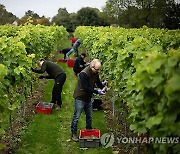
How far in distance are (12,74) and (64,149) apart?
204 cm

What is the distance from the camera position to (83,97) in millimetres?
7730

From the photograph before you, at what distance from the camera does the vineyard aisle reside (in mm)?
7566

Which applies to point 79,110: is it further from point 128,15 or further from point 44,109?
point 128,15

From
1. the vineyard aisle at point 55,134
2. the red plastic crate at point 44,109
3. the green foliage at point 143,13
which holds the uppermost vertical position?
the green foliage at point 143,13

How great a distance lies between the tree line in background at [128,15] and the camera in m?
55.1

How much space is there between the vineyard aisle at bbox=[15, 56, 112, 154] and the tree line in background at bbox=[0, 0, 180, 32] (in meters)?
41.7

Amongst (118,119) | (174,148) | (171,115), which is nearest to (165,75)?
(171,115)

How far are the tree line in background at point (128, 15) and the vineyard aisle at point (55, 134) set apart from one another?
41.7 metres

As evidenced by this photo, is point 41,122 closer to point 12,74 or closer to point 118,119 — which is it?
point 118,119

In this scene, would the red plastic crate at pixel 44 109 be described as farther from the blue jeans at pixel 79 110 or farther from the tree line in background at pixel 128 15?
the tree line in background at pixel 128 15

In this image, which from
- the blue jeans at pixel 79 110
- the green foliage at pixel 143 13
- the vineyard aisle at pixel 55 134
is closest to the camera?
the vineyard aisle at pixel 55 134

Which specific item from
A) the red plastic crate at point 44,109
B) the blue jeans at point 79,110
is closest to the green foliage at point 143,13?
the red plastic crate at point 44,109

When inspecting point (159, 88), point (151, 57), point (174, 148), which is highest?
point (151, 57)

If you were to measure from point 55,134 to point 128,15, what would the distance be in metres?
58.6
